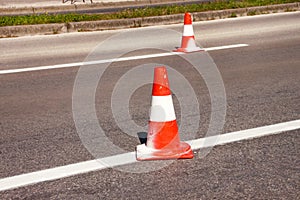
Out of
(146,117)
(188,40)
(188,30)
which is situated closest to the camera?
(146,117)

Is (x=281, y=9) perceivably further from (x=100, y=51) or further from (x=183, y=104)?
(x=183, y=104)

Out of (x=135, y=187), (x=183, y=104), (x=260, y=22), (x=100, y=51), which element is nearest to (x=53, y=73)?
(x=100, y=51)

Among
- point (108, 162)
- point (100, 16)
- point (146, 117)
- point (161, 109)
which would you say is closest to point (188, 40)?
point (146, 117)

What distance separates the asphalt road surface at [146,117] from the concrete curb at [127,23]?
916 mm

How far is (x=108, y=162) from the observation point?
370 cm

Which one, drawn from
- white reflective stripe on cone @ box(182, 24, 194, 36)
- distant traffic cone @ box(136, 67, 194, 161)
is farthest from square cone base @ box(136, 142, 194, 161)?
white reflective stripe on cone @ box(182, 24, 194, 36)

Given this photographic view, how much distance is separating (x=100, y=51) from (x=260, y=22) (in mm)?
4541

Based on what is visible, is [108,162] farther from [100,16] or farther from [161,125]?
[100,16]

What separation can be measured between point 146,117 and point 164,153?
3.33 feet

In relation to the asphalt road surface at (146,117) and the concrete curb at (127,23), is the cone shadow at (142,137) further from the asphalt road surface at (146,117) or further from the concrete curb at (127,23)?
the concrete curb at (127,23)

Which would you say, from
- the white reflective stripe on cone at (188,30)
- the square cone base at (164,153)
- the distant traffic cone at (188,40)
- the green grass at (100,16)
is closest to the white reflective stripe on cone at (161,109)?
the square cone base at (164,153)

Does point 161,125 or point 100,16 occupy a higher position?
point 161,125

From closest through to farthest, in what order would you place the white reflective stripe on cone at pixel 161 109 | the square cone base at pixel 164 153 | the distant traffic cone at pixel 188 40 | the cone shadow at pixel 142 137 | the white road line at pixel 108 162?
the white road line at pixel 108 162
the square cone base at pixel 164 153
the white reflective stripe on cone at pixel 161 109
the cone shadow at pixel 142 137
the distant traffic cone at pixel 188 40

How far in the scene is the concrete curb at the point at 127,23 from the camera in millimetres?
10234
